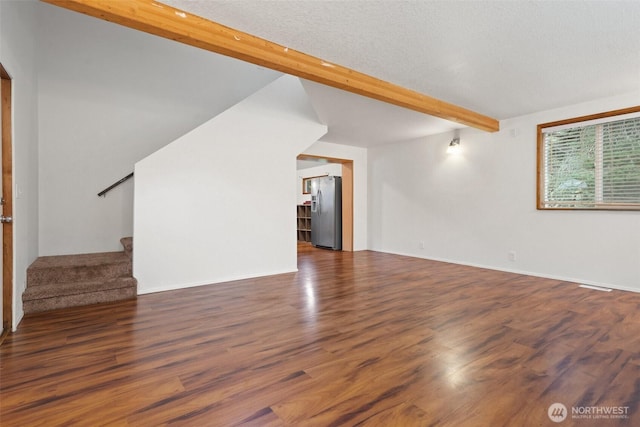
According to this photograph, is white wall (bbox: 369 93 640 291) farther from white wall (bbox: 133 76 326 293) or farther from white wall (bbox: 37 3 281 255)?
white wall (bbox: 37 3 281 255)

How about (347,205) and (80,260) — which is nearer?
(80,260)

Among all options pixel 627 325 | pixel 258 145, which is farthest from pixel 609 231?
pixel 258 145

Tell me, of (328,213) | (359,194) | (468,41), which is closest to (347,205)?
(359,194)

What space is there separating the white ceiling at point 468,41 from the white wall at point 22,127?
65.0 inches

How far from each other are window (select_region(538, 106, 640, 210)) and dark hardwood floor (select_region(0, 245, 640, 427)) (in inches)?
50.4

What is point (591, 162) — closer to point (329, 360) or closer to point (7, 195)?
point (329, 360)

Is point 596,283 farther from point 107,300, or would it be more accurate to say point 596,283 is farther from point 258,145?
→ point 107,300

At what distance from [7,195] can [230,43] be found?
7.02ft

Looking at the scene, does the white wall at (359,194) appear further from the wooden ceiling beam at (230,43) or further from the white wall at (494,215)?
the wooden ceiling beam at (230,43)

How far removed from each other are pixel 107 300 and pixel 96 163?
7.00 feet

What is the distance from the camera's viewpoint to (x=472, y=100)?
396 centimetres

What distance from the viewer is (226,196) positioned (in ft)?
14.1

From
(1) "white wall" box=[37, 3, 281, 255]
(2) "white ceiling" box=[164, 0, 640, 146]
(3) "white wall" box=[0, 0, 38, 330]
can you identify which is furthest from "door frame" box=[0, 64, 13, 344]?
(1) "white wall" box=[37, 3, 281, 255]

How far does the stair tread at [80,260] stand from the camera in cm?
338
